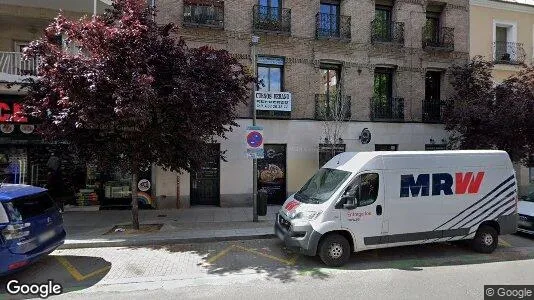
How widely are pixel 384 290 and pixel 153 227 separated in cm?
682

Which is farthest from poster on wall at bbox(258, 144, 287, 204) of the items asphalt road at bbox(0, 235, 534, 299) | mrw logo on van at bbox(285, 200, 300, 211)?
mrw logo on van at bbox(285, 200, 300, 211)

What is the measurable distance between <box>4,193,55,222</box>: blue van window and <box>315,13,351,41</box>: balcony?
11.6m

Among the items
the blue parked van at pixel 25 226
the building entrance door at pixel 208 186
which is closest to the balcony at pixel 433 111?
the building entrance door at pixel 208 186

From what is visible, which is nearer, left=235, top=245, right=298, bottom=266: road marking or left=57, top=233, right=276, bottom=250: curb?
left=235, top=245, right=298, bottom=266: road marking

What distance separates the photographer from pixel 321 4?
15164 millimetres

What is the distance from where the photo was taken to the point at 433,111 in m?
16.1

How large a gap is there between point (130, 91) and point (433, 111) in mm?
13236

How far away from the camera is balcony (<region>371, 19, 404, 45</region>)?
50.8 feet

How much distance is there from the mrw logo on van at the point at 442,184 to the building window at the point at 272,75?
23.5 ft

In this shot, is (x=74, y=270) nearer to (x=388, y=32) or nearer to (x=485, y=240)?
(x=485, y=240)

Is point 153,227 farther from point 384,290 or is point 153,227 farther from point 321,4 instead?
point 321,4

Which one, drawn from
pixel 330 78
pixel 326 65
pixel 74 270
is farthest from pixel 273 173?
pixel 74 270

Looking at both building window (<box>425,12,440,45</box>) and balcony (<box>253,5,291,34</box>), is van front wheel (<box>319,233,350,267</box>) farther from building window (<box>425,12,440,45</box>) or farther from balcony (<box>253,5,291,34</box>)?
building window (<box>425,12,440,45</box>)

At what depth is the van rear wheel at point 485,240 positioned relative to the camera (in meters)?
8.17
